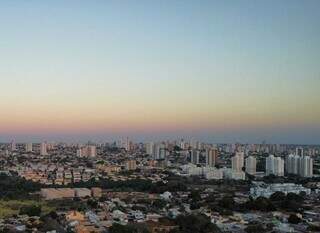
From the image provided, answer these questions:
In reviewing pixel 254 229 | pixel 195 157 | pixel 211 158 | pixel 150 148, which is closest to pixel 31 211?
pixel 254 229

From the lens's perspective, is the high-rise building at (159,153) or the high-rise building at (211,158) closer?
the high-rise building at (211,158)

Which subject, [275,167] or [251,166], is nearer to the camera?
[275,167]

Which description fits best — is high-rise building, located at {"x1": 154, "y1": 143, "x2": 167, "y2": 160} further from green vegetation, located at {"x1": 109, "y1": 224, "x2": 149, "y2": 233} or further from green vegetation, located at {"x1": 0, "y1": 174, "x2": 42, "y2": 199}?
green vegetation, located at {"x1": 109, "y1": 224, "x2": 149, "y2": 233}

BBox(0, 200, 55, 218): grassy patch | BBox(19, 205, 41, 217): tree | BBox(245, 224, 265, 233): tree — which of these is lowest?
BBox(0, 200, 55, 218): grassy patch

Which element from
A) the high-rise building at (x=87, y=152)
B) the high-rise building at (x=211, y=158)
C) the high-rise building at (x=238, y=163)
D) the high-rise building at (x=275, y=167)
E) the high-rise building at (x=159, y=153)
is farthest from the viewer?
the high-rise building at (x=87, y=152)

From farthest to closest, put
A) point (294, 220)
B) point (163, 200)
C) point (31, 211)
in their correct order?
point (163, 200) → point (31, 211) → point (294, 220)

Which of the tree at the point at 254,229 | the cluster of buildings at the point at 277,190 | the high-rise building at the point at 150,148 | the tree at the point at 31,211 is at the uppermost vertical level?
the high-rise building at the point at 150,148

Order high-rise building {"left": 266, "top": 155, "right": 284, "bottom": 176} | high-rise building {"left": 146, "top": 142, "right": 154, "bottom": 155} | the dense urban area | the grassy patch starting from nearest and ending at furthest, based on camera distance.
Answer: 1. the dense urban area
2. the grassy patch
3. high-rise building {"left": 266, "top": 155, "right": 284, "bottom": 176}
4. high-rise building {"left": 146, "top": 142, "right": 154, "bottom": 155}

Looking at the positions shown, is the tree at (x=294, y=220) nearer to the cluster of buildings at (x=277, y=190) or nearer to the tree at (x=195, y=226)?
the tree at (x=195, y=226)

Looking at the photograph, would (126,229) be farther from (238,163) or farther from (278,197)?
(238,163)

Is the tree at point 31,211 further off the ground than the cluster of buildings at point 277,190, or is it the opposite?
the cluster of buildings at point 277,190

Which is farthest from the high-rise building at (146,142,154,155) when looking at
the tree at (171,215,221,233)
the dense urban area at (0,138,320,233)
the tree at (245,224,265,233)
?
the tree at (245,224,265,233)

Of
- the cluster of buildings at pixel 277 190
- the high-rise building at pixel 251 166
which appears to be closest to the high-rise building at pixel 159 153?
the high-rise building at pixel 251 166
